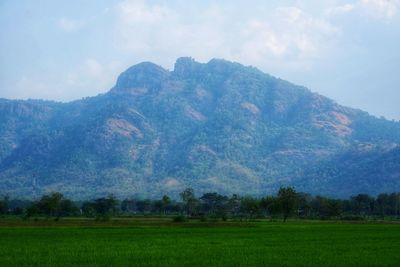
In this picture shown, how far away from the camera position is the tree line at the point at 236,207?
124562 mm

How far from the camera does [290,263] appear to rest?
1200 inches

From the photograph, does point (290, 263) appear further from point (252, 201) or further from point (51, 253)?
point (252, 201)

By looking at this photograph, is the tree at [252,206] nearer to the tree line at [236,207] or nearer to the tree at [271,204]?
the tree line at [236,207]

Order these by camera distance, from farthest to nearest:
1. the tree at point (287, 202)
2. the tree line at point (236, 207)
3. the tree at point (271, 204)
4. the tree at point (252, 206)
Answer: the tree at point (252, 206) < the tree line at point (236, 207) < the tree at point (271, 204) < the tree at point (287, 202)

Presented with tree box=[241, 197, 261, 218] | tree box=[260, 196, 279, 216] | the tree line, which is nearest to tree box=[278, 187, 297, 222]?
the tree line

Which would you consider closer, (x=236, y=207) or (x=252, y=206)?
(x=252, y=206)

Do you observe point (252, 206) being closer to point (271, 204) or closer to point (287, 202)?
point (271, 204)

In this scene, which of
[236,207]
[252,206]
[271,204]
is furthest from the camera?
[236,207]

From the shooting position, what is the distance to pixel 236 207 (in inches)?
6909

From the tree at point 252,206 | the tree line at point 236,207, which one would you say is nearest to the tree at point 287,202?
the tree line at point 236,207

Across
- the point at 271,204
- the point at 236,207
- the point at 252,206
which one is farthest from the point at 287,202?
the point at 236,207

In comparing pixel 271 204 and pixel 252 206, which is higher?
pixel 271 204

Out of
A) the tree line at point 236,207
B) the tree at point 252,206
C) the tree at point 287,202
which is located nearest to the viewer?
the tree at point 287,202

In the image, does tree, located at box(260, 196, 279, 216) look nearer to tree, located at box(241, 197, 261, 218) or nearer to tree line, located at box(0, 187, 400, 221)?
tree line, located at box(0, 187, 400, 221)
